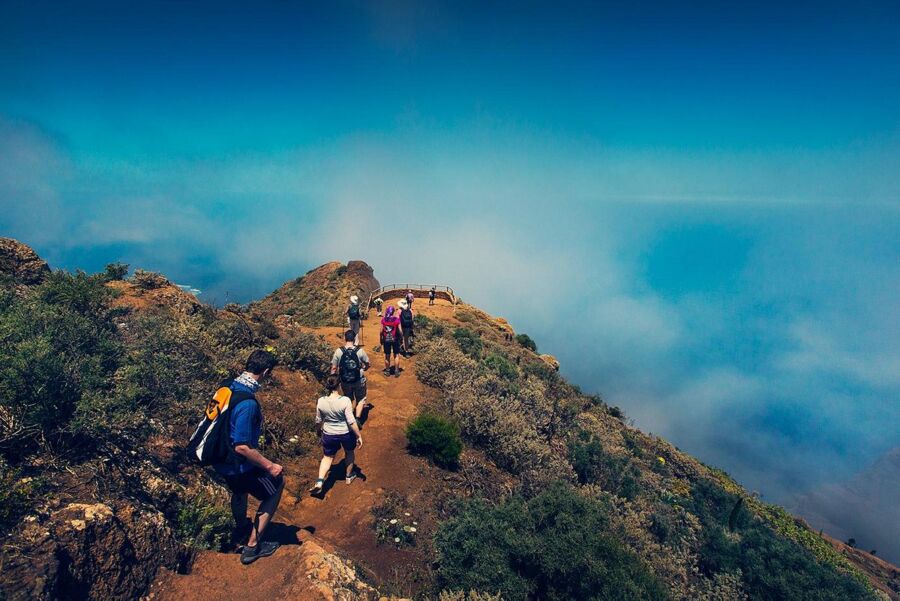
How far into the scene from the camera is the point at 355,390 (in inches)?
293

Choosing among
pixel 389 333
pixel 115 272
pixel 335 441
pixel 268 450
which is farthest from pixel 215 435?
pixel 115 272

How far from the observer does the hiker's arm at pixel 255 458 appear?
12.4 ft

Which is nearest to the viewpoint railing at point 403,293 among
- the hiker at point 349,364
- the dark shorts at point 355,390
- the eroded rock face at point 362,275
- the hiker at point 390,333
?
the eroded rock face at point 362,275

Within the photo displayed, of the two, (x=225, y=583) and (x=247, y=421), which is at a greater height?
(x=247, y=421)

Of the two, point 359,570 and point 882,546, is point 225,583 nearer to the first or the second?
point 359,570

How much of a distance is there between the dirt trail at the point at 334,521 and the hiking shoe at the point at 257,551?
6cm

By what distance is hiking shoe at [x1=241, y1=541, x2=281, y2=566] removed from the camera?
4086 mm

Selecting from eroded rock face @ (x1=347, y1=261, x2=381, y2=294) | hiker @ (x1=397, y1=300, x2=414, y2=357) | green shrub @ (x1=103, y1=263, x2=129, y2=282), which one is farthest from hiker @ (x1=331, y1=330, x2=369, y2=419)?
eroded rock face @ (x1=347, y1=261, x2=381, y2=294)

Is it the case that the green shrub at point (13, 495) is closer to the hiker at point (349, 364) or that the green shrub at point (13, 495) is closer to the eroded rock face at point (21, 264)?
the hiker at point (349, 364)

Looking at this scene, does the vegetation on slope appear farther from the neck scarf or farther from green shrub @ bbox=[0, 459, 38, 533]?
green shrub @ bbox=[0, 459, 38, 533]

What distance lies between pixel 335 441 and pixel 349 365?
1492 millimetres

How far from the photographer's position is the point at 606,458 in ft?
35.4

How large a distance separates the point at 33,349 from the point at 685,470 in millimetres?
22332

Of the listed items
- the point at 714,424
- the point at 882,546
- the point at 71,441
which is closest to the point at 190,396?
the point at 71,441
